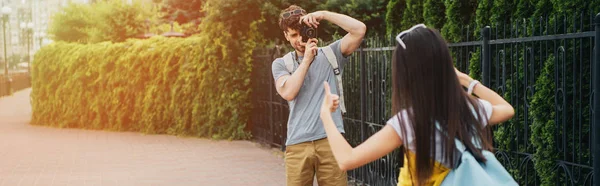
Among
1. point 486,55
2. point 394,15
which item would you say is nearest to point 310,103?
point 486,55

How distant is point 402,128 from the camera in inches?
109

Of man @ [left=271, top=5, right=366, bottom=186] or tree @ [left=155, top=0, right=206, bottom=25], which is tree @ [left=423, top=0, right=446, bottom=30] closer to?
man @ [left=271, top=5, right=366, bottom=186]

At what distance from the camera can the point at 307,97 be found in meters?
4.91

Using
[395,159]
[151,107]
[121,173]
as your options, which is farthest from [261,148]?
[395,159]

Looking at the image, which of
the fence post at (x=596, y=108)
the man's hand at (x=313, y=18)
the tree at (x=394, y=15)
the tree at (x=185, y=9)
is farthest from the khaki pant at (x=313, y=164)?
the tree at (x=185, y=9)

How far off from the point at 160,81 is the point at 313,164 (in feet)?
44.3

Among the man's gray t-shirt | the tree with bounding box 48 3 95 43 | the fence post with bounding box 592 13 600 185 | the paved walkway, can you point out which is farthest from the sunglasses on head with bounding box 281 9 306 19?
the tree with bounding box 48 3 95 43

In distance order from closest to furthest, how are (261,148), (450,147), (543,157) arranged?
Result: (450,147)
(543,157)
(261,148)

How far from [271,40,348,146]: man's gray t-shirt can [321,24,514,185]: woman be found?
2008 millimetres

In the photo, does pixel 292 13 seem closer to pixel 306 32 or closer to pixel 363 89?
pixel 306 32

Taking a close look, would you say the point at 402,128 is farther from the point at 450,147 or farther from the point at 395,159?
the point at 395,159

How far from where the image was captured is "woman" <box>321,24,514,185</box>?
9.04 feet

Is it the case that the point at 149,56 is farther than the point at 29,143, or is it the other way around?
the point at 149,56

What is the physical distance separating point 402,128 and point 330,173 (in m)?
2.13
